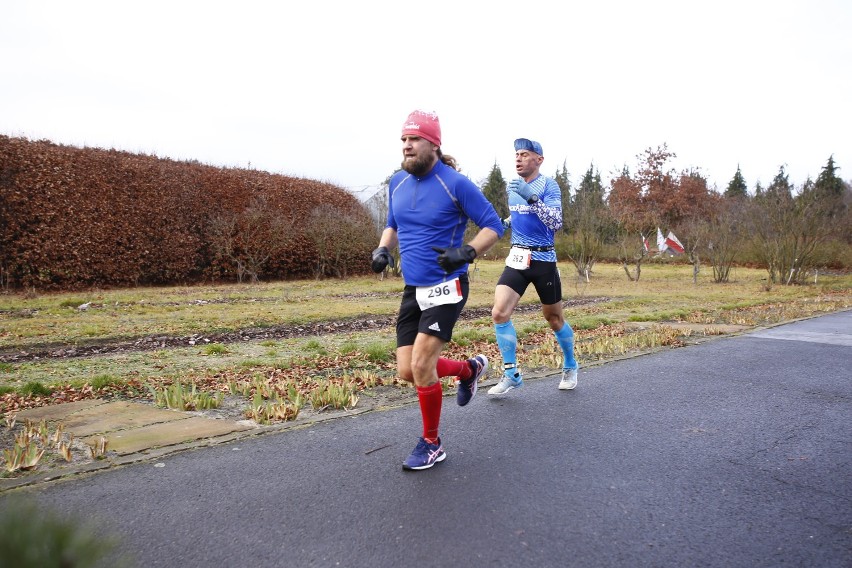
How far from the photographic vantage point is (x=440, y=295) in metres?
3.82

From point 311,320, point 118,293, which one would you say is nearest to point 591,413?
point 311,320

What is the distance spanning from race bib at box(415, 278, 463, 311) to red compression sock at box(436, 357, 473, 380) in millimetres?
569

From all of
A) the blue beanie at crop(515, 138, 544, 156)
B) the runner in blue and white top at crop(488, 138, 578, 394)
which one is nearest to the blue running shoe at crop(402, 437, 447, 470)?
the runner in blue and white top at crop(488, 138, 578, 394)

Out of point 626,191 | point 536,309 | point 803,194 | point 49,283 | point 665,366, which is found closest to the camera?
point 665,366

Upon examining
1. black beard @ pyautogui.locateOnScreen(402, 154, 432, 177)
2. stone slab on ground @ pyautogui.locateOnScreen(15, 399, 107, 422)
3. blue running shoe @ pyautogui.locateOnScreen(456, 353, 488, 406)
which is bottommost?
stone slab on ground @ pyautogui.locateOnScreen(15, 399, 107, 422)

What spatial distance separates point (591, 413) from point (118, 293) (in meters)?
14.4

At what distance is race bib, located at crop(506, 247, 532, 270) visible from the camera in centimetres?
558

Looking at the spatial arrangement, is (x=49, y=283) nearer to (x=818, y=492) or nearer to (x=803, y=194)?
(x=818, y=492)

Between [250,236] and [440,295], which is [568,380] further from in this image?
[250,236]

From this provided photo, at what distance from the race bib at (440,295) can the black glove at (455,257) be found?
0.15 metres

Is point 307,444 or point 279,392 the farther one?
point 279,392

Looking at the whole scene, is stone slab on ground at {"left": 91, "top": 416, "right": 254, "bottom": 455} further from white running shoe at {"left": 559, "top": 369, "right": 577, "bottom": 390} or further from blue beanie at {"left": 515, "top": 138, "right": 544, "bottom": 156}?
blue beanie at {"left": 515, "top": 138, "right": 544, "bottom": 156}

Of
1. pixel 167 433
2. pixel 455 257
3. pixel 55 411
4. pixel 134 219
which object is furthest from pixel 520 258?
pixel 134 219

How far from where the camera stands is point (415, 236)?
392 centimetres
